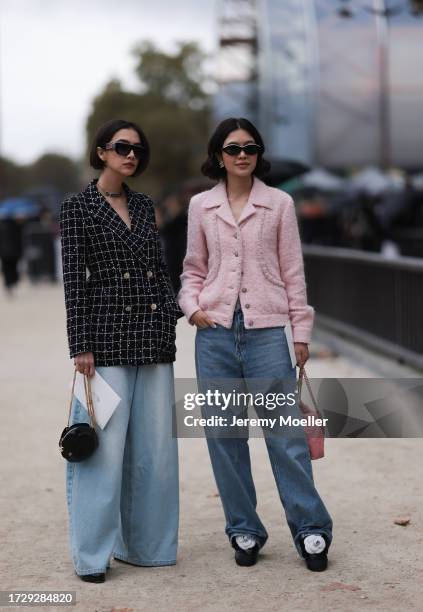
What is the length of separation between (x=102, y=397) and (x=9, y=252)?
19.3 m

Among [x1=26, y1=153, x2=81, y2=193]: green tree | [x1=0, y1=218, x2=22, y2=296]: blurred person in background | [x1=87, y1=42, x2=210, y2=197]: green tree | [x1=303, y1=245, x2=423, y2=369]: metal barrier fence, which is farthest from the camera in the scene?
[x1=26, y1=153, x2=81, y2=193]: green tree

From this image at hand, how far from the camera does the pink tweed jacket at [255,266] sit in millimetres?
4395

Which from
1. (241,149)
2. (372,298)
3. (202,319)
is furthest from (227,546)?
(372,298)

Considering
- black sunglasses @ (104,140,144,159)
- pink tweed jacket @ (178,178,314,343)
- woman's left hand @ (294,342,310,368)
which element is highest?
black sunglasses @ (104,140,144,159)

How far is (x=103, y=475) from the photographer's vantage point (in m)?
4.42

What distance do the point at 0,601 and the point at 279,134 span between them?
97.3ft

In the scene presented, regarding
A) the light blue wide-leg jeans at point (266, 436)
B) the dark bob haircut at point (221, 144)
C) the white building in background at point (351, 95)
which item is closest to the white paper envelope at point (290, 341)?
the light blue wide-leg jeans at point (266, 436)

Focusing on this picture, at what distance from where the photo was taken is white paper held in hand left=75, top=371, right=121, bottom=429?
14.4ft

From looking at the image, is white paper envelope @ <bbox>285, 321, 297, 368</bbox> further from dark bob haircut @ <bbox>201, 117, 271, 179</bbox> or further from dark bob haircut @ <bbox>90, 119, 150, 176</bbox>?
dark bob haircut @ <bbox>90, 119, 150, 176</bbox>

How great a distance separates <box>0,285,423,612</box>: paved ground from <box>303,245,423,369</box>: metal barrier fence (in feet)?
8.62

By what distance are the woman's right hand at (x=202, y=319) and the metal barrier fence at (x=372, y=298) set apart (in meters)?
5.05

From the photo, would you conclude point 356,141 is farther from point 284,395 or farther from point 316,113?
point 284,395

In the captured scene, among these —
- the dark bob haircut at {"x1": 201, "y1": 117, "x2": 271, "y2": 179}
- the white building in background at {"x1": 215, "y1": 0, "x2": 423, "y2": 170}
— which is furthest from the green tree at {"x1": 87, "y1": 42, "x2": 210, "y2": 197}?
the dark bob haircut at {"x1": 201, "y1": 117, "x2": 271, "y2": 179}

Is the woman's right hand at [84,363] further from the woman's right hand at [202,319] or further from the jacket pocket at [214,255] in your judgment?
the jacket pocket at [214,255]
